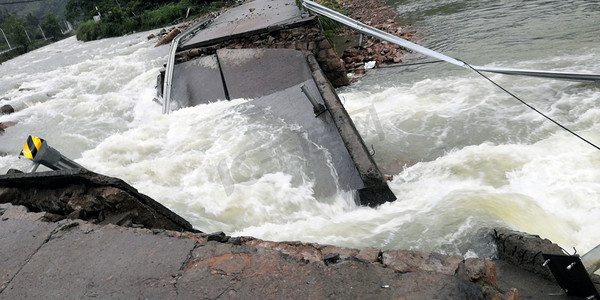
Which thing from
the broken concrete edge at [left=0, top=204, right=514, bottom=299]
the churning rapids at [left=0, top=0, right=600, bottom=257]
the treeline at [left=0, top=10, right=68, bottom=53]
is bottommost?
the churning rapids at [left=0, top=0, right=600, bottom=257]

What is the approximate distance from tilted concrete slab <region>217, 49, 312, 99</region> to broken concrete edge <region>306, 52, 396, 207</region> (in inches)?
55.8

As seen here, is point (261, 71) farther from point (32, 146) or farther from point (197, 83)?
point (32, 146)

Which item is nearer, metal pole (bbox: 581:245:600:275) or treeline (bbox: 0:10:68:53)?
metal pole (bbox: 581:245:600:275)

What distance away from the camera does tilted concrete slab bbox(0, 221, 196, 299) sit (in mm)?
2008

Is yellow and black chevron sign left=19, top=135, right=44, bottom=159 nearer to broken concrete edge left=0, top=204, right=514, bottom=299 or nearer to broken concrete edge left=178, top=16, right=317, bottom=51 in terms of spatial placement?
broken concrete edge left=0, top=204, right=514, bottom=299

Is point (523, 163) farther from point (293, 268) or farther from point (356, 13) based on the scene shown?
point (356, 13)

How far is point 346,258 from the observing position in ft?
6.44

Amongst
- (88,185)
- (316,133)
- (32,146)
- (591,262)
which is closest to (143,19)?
(316,133)

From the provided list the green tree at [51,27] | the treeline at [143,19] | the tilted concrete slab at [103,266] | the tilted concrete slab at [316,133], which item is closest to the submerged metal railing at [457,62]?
the tilted concrete slab at [316,133]

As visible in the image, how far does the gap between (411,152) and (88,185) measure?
3344 millimetres

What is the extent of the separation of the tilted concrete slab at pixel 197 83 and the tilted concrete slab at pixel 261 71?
7.1 inches

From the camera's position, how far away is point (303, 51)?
20.3 ft

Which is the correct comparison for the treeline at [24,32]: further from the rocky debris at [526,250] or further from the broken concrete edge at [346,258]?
the rocky debris at [526,250]

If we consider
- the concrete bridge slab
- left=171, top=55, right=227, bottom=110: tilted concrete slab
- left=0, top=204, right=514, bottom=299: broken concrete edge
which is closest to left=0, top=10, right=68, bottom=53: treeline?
left=171, top=55, right=227, bottom=110: tilted concrete slab
